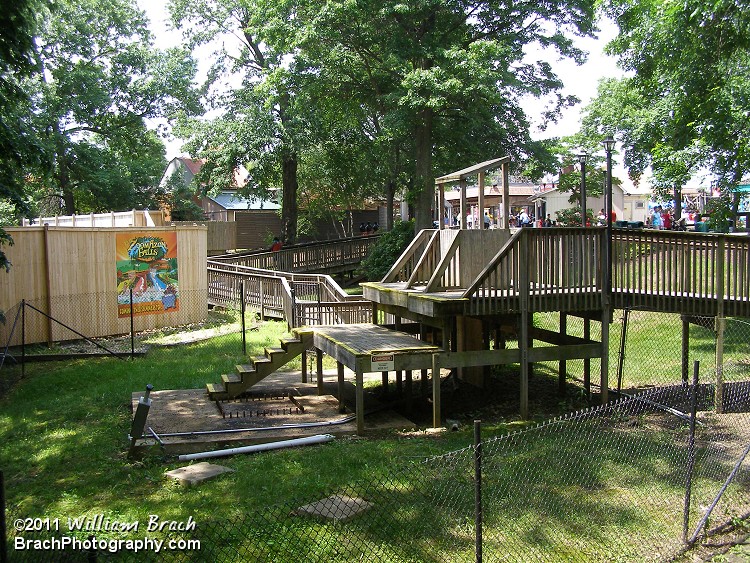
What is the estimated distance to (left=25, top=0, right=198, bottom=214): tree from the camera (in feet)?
119

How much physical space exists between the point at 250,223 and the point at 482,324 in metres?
32.4

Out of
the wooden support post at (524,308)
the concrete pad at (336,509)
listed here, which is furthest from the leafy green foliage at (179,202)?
the concrete pad at (336,509)

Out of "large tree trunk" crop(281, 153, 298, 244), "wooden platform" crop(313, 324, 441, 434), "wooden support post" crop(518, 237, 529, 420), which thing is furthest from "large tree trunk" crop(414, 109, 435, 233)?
"wooden support post" crop(518, 237, 529, 420)

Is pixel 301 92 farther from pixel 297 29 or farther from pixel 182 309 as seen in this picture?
pixel 182 309

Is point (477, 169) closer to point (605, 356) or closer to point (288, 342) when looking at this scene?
point (605, 356)

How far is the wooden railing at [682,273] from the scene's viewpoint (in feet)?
38.6

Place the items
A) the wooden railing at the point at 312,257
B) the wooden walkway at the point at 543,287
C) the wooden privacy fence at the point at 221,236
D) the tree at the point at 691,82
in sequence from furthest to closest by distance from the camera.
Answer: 1. the wooden privacy fence at the point at 221,236
2. the wooden railing at the point at 312,257
3. the tree at the point at 691,82
4. the wooden walkway at the point at 543,287

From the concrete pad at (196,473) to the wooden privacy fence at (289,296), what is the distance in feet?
24.0

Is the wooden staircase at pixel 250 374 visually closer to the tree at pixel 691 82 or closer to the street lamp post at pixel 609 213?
the street lamp post at pixel 609 213

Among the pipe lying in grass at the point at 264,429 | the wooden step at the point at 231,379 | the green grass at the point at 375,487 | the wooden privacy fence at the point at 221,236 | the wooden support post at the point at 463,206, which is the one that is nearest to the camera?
the green grass at the point at 375,487

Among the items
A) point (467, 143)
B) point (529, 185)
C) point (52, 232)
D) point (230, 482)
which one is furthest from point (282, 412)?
point (529, 185)

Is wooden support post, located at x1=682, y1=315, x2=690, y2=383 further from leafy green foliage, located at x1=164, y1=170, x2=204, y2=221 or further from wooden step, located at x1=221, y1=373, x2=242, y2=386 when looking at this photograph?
leafy green foliage, located at x1=164, y1=170, x2=204, y2=221

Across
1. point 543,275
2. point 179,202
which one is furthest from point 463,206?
point 179,202

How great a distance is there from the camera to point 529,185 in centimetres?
6938
